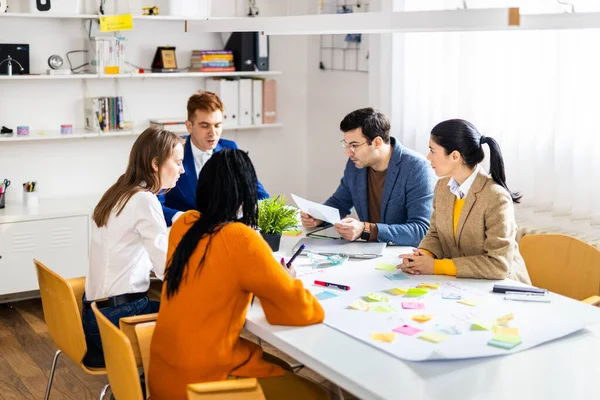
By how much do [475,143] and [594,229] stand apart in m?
1.22

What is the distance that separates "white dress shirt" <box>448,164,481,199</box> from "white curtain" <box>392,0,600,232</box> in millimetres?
1142

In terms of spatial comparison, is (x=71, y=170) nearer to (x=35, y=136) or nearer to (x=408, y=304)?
(x=35, y=136)

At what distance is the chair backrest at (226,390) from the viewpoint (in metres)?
1.96

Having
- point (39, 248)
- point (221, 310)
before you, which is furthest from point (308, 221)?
point (39, 248)

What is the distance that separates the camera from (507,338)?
2.19 metres

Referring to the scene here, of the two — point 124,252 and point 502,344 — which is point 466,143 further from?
point 124,252

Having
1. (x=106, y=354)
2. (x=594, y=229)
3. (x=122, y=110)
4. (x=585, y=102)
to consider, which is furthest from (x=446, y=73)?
(x=106, y=354)

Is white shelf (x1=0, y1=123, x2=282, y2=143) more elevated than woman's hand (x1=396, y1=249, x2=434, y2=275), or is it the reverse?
white shelf (x1=0, y1=123, x2=282, y2=143)

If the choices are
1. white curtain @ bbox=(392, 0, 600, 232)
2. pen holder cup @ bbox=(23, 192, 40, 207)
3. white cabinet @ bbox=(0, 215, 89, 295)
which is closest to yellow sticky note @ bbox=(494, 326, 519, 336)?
white curtain @ bbox=(392, 0, 600, 232)

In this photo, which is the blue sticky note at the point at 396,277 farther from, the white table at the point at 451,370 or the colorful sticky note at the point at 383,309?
the white table at the point at 451,370

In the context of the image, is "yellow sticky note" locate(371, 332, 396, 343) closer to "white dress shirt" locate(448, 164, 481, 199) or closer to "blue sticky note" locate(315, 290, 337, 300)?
"blue sticky note" locate(315, 290, 337, 300)

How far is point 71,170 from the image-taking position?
5109 mm

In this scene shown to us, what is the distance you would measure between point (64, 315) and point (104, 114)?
97.8 inches

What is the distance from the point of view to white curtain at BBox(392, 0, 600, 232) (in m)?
3.78
